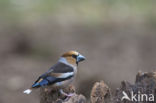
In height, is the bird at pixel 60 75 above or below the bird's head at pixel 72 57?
below

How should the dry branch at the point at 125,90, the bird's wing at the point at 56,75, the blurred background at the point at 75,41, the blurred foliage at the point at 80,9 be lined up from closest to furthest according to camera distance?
the dry branch at the point at 125,90 → the bird's wing at the point at 56,75 → the blurred background at the point at 75,41 → the blurred foliage at the point at 80,9

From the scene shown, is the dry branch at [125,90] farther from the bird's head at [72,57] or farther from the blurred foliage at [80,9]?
the blurred foliage at [80,9]

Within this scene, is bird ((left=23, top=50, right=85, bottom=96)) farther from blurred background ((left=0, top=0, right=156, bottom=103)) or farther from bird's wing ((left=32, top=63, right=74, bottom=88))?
blurred background ((left=0, top=0, right=156, bottom=103))

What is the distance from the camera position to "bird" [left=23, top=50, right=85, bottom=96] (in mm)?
5738

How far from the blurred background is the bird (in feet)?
12.7

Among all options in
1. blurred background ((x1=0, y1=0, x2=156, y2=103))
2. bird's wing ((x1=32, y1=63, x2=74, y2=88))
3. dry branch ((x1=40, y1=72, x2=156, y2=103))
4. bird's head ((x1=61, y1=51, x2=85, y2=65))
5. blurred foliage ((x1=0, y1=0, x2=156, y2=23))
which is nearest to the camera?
dry branch ((x1=40, y1=72, x2=156, y2=103))

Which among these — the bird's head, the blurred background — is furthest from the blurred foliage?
the bird's head

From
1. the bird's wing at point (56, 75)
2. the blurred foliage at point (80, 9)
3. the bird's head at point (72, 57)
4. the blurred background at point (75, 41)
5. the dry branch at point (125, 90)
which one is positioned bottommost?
the dry branch at point (125, 90)

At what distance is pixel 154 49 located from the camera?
11.7 metres

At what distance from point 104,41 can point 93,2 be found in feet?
7.86

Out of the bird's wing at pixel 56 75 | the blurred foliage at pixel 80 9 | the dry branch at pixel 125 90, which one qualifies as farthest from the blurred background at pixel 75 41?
the dry branch at pixel 125 90

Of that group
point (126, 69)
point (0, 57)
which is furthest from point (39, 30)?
point (126, 69)

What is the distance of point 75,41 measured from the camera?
11555 millimetres

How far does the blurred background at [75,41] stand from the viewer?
1058 cm
